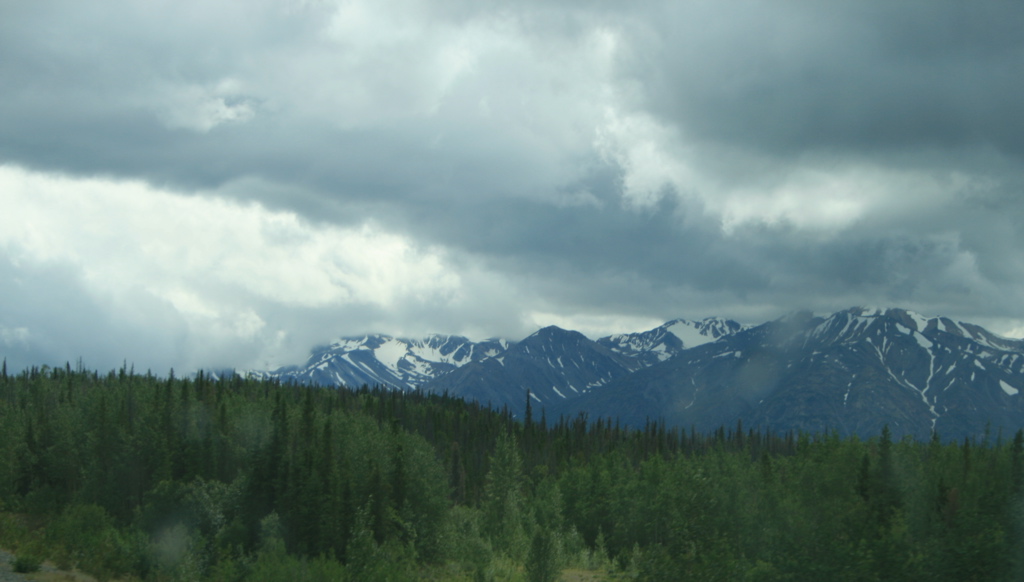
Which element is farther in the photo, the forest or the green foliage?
the green foliage

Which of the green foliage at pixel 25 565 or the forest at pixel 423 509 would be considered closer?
the forest at pixel 423 509

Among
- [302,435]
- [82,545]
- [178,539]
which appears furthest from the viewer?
[302,435]

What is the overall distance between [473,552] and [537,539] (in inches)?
963

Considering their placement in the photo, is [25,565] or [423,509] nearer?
[25,565]

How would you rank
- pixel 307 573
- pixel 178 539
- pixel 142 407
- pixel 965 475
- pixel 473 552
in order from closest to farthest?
pixel 307 573 → pixel 178 539 → pixel 473 552 → pixel 965 475 → pixel 142 407

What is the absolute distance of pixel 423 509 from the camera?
7419 cm

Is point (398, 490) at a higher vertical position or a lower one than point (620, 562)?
higher

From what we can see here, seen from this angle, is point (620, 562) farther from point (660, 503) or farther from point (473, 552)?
point (473, 552)

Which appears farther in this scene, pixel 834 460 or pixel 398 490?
pixel 834 460

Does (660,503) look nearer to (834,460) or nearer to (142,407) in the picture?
(834,460)

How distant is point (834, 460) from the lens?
85.4m

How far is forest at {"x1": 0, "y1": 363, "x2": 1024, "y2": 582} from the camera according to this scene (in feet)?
100

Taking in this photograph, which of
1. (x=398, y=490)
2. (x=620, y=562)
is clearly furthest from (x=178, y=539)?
(x=620, y=562)

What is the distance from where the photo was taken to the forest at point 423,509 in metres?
30.5
